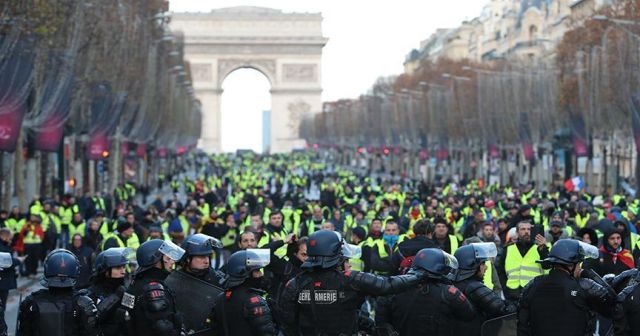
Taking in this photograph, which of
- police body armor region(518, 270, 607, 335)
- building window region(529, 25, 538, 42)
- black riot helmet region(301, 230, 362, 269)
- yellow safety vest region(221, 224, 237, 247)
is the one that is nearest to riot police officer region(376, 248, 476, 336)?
police body armor region(518, 270, 607, 335)

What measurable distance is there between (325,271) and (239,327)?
65 cm

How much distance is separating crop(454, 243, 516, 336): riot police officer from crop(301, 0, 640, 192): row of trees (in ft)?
98.9

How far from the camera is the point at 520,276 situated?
1484 cm

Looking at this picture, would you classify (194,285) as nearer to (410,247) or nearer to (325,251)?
(325,251)

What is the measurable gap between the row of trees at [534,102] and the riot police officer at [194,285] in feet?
101

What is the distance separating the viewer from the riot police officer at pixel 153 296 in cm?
1002

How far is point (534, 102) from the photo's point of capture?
66.9 metres

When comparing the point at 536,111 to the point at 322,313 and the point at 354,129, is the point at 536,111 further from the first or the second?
the point at 354,129

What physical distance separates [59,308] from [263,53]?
494ft

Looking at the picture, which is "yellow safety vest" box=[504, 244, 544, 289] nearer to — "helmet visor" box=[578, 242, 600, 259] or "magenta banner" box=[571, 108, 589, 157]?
"helmet visor" box=[578, 242, 600, 259]

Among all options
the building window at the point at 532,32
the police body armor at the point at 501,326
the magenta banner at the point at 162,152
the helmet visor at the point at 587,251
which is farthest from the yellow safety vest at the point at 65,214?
the building window at the point at 532,32

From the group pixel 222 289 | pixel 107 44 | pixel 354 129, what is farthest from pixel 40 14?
pixel 354 129

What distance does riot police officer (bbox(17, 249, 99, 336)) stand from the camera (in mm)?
10523

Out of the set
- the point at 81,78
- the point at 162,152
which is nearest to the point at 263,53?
the point at 162,152
